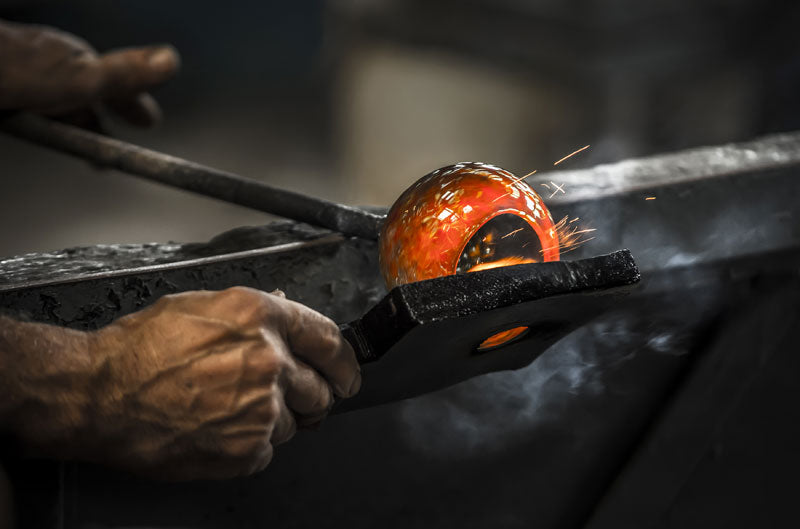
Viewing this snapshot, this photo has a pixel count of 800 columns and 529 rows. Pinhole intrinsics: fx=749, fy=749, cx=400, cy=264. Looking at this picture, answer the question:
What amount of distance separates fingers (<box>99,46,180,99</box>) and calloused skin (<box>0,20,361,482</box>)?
1.35m

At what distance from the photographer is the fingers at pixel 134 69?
1.92m

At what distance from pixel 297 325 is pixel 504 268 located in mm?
222

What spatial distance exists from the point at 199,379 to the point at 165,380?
32 millimetres

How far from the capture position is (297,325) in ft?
2.39

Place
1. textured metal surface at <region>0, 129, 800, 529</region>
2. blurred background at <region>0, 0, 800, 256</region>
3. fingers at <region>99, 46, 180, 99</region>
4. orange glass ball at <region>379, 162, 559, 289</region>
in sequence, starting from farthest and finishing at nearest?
blurred background at <region>0, 0, 800, 256</region> → fingers at <region>99, 46, 180, 99</region> → textured metal surface at <region>0, 129, 800, 529</region> → orange glass ball at <region>379, 162, 559, 289</region>

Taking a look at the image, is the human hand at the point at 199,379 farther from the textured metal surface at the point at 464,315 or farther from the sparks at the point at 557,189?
the sparks at the point at 557,189

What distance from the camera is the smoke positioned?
3.51 ft

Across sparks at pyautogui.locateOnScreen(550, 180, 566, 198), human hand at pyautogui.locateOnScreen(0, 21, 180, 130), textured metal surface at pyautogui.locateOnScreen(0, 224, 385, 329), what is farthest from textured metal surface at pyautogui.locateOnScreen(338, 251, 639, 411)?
human hand at pyautogui.locateOnScreen(0, 21, 180, 130)

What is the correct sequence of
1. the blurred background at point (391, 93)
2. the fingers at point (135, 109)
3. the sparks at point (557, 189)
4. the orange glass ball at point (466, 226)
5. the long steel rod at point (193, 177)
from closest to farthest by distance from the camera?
1. the orange glass ball at point (466, 226)
2. the long steel rod at point (193, 177)
3. the sparks at point (557, 189)
4. the fingers at point (135, 109)
5. the blurred background at point (391, 93)

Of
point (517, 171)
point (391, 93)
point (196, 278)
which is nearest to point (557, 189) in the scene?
point (196, 278)

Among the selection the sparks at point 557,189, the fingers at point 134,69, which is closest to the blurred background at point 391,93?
the fingers at point 134,69

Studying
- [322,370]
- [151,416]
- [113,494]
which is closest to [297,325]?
[322,370]

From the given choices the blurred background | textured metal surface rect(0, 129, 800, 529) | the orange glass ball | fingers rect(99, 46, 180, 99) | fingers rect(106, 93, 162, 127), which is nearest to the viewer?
the orange glass ball

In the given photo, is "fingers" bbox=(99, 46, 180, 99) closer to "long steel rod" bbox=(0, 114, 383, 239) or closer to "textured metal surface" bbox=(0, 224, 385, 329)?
"long steel rod" bbox=(0, 114, 383, 239)
